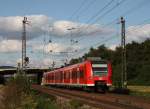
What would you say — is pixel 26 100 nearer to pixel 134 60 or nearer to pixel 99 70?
pixel 99 70

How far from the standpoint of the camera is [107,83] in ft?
158

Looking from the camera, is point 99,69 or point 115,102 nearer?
point 115,102

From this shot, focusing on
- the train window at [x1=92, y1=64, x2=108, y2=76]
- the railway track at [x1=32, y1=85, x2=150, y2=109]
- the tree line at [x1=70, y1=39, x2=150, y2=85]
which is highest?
the tree line at [x1=70, y1=39, x2=150, y2=85]

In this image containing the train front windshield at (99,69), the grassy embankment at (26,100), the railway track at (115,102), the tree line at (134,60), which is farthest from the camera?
the tree line at (134,60)

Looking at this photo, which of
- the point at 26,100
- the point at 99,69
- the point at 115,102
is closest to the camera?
the point at 115,102

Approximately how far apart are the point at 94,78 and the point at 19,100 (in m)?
15.9

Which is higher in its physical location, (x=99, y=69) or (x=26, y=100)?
(x=99, y=69)

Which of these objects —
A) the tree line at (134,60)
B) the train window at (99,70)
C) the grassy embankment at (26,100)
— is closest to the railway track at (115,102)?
the grassy embankment at (26,100)

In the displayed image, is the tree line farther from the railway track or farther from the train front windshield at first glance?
the railway track

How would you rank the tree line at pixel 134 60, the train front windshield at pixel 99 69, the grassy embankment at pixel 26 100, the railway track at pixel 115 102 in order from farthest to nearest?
the tree line at pixel 134 60, the train front windshield at pixel 99 69, the railway track at pixel 115 102, the grassy embankment at pixel 26 100

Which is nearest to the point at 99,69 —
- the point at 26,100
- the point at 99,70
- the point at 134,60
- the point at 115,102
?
the point at 99,70

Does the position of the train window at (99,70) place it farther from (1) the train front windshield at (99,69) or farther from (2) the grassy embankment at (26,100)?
(2) the grassy embankment at (26,100)

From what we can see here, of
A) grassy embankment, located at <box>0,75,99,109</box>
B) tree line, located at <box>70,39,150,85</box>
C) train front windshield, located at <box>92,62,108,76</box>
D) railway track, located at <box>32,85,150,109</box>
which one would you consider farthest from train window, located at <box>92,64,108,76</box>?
tree line, located at <box>70,39,150,85</box>

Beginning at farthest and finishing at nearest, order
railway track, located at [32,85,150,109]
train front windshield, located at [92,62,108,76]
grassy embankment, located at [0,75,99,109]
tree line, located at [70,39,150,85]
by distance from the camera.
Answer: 1. tree line, located at [70,39,150,85]
2. train front windshield, located at [92,62,108,76]
3. railway track, located at [32,85,150,109]
4. grassy embankment, located at [0,75,99,109]
